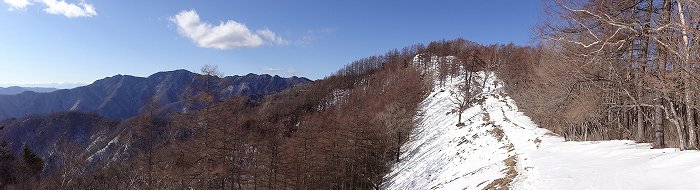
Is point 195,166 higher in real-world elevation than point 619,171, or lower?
lower

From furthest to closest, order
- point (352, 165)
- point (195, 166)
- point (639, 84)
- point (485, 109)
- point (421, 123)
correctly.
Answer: point (421, 123) → point (485, 109) → point (352, 165) → point (195, 166) → point (639, 84)

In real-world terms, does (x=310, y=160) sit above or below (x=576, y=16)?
below

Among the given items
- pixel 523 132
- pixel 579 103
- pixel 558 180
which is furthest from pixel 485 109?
pixel 558 180

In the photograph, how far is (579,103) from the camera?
20109 mm

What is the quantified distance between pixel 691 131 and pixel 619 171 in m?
2.79

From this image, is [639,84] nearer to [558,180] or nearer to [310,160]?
[558,180]

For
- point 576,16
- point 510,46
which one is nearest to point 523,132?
point 576,16

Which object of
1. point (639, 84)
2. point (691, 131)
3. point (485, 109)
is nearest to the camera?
point (691, 131)

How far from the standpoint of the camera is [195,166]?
61.8ft

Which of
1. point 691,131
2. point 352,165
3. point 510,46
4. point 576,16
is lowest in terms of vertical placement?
point 352,165

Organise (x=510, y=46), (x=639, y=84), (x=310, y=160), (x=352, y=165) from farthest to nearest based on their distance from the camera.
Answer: (x=510, y=46) → (x=352, y=165) → (x=310, y=160) → (x=639, y=84)

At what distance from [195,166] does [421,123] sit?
1786 inches

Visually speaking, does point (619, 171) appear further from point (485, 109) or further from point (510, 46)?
point (510, 46)

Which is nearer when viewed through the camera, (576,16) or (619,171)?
(619,171)
